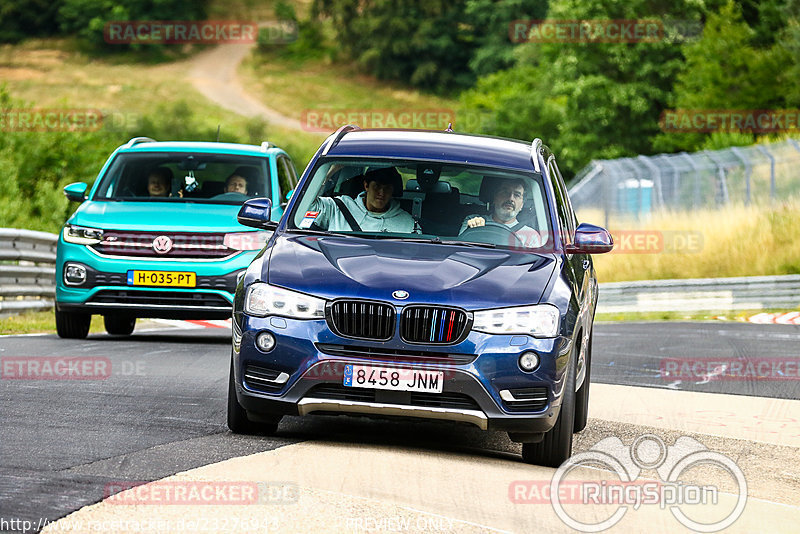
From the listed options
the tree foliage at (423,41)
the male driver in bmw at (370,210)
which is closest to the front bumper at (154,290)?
the male driver in bmw at (370,210)

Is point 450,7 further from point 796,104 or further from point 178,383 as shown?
point 178,383

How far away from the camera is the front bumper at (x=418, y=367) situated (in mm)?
7340

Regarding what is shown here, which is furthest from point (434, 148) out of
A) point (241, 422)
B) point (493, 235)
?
point (241, 422)

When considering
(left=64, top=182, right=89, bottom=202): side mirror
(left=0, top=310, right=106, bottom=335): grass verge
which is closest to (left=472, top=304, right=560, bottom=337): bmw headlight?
(left=64, top=182, right=89, bottom=202): side mirror

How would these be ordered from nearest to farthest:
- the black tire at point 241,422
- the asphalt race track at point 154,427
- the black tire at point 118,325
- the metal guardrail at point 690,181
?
1. the asphalt race track at point 154,427
2. the black tire at point 241,422
3. the black tire at point 118,325
4. the metal guardrail at point 690,181

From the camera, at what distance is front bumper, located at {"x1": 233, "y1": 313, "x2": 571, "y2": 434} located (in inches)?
289

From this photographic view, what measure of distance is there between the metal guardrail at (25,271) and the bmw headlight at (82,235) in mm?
3490

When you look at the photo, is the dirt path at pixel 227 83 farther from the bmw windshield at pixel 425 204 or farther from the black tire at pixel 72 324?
the bmw windshield at pixel 425 204

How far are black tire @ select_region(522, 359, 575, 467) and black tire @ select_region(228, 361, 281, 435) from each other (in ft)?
4.66

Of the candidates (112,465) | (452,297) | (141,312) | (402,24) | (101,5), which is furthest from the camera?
(101,5)

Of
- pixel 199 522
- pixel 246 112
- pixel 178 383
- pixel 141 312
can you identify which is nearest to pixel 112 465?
pixel 199 522

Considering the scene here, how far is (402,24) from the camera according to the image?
356 feet

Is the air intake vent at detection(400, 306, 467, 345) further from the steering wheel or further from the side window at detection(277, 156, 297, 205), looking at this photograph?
the side window at detection(277, 156, 297, 205)

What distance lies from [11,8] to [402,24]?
3508cm
